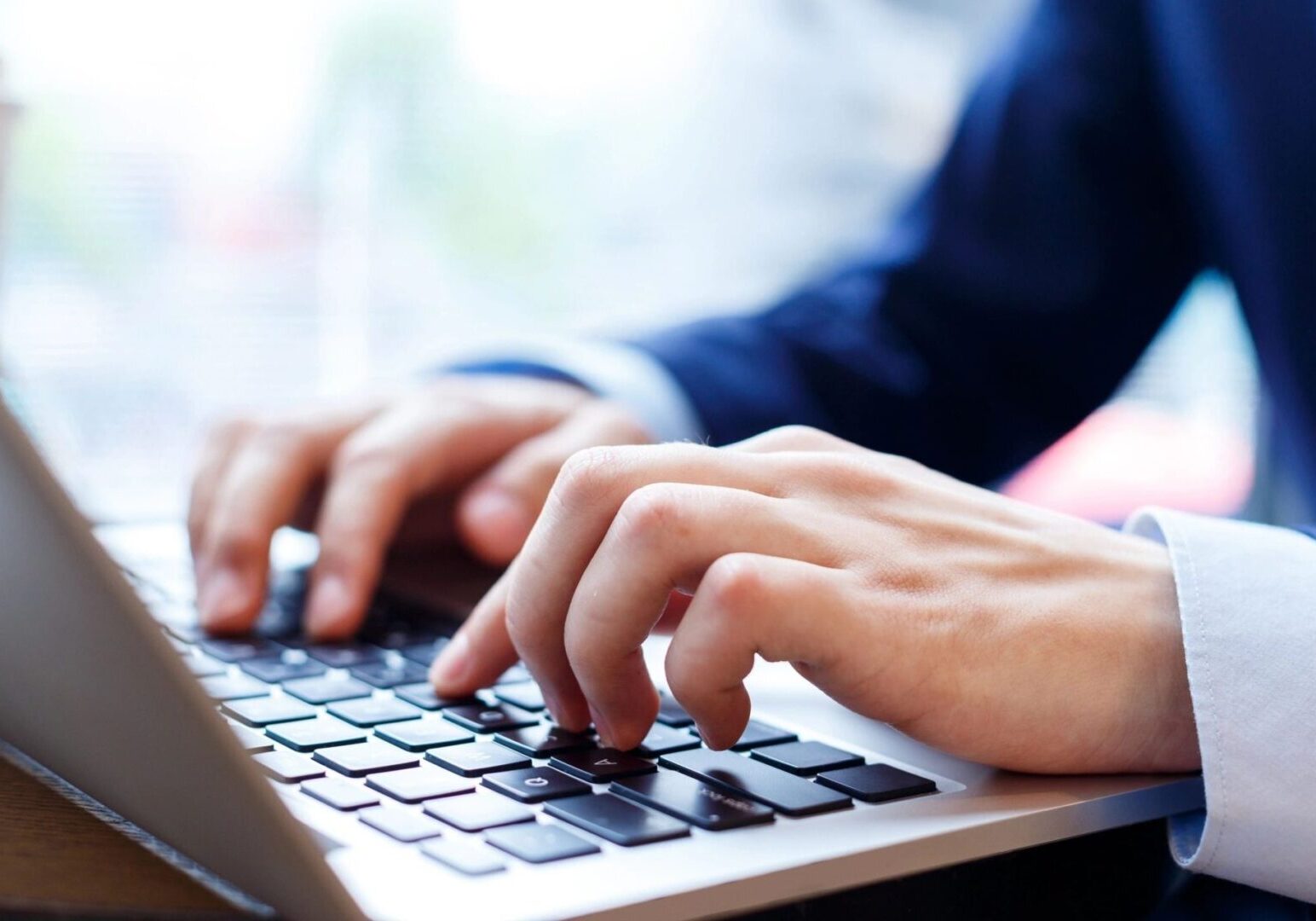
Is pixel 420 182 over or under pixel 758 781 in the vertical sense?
over

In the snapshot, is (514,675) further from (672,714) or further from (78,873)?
(78,873)

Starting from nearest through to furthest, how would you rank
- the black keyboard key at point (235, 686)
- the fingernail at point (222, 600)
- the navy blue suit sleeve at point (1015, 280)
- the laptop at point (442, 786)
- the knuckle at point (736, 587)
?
the laptop at point (442, 786) → the knuckle at point (736, 587) → the black keyboard key at point (235, 686) → the fingernail at point (222, 600) → the navy blue suit sleeve at point (1015, 280)

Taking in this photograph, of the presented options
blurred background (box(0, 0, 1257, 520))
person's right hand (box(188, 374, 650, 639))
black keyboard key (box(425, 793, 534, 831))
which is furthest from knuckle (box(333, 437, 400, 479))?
blurred background (box(0, 0, 1257, 520))

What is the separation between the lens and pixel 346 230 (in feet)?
8.52

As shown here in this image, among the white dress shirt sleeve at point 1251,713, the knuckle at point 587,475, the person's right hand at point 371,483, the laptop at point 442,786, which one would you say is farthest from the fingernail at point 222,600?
the white dress shirt sleeve at point 1251,713

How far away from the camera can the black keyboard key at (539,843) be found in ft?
0.95

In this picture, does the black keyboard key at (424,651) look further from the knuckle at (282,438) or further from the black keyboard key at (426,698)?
the knuckle at (282,438)

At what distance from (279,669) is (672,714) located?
0.16 meters

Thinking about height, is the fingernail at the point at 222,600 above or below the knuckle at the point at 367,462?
below

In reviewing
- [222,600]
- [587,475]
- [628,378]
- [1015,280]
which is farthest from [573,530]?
[1015,280]

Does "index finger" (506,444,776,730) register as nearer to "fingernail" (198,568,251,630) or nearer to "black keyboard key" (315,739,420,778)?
"black keyboard key" (315,739,420,778)

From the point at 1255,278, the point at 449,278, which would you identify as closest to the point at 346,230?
the point at 449,278

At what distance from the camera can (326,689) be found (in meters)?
0.46

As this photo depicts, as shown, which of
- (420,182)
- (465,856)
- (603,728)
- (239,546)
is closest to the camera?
(465,856)
